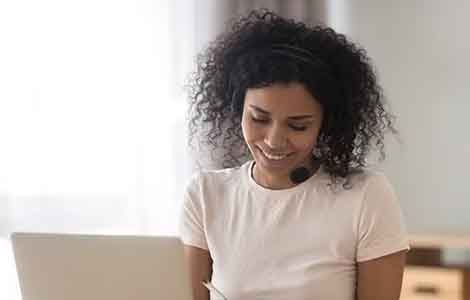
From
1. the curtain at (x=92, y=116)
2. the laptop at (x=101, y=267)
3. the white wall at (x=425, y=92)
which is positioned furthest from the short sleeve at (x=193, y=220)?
the white wall at (x=425, y=92)

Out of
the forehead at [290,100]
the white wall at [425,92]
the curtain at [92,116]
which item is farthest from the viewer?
the white wall at [425,92]

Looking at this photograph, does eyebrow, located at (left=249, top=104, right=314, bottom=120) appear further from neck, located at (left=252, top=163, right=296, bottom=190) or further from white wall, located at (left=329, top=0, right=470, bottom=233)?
white wall, located at (left=329, top=0, right=470, bottom=233)

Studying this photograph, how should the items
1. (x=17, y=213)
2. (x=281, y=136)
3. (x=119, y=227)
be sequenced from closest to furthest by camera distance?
(x=281, y=136)
(x=17, y=213)
(x=119, y=227)

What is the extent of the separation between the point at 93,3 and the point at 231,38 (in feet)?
3.75

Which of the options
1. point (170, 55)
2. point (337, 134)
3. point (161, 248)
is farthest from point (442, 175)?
point (161, 248)

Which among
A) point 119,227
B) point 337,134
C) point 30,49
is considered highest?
point 30,49

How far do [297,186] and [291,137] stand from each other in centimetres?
15

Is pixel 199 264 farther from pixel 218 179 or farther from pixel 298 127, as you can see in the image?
pixel 298 127

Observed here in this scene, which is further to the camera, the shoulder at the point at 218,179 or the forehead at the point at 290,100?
the shoulder at the point at 218,179

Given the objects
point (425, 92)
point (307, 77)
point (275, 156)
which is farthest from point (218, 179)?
point (425, 92)

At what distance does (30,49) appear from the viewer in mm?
2434

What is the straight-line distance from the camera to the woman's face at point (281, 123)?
1.38 metres

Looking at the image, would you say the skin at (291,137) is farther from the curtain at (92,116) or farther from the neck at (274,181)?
the curtain at (92,116)

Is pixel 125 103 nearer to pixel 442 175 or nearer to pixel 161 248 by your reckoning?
pixel 442 175
